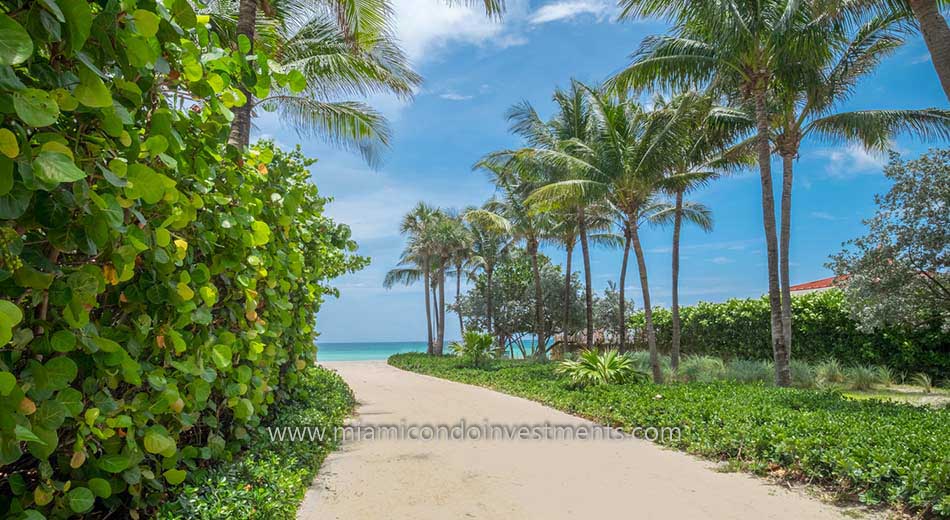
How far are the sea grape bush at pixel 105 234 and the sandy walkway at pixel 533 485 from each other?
7.24 feet

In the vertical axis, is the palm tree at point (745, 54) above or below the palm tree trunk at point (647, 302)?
above

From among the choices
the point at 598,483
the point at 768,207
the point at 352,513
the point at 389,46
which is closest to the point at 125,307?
the point at 352,513

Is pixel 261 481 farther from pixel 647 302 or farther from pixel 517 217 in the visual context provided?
pixel 517 217

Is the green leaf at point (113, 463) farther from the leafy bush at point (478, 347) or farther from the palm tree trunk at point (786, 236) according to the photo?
the leafy bush at point (478, 347)

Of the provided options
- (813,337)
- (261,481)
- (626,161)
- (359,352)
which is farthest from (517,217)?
(359,352)

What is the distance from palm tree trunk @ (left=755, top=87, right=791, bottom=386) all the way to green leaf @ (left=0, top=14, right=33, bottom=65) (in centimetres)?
1196

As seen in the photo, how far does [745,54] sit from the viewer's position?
10938 millimetres

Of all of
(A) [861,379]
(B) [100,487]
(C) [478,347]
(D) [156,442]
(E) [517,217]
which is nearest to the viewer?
(B) [100,487]

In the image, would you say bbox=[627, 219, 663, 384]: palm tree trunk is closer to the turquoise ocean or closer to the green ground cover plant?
the green ground cover plant

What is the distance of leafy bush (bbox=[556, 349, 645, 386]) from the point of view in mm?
11602

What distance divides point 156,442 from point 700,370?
16993 millimetres

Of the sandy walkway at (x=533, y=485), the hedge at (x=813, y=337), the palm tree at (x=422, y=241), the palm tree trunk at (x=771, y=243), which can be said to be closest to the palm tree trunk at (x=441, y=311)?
the palm tree at (x=422, y=241)

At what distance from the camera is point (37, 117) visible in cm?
116

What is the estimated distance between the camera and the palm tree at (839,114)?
40.4 ft
